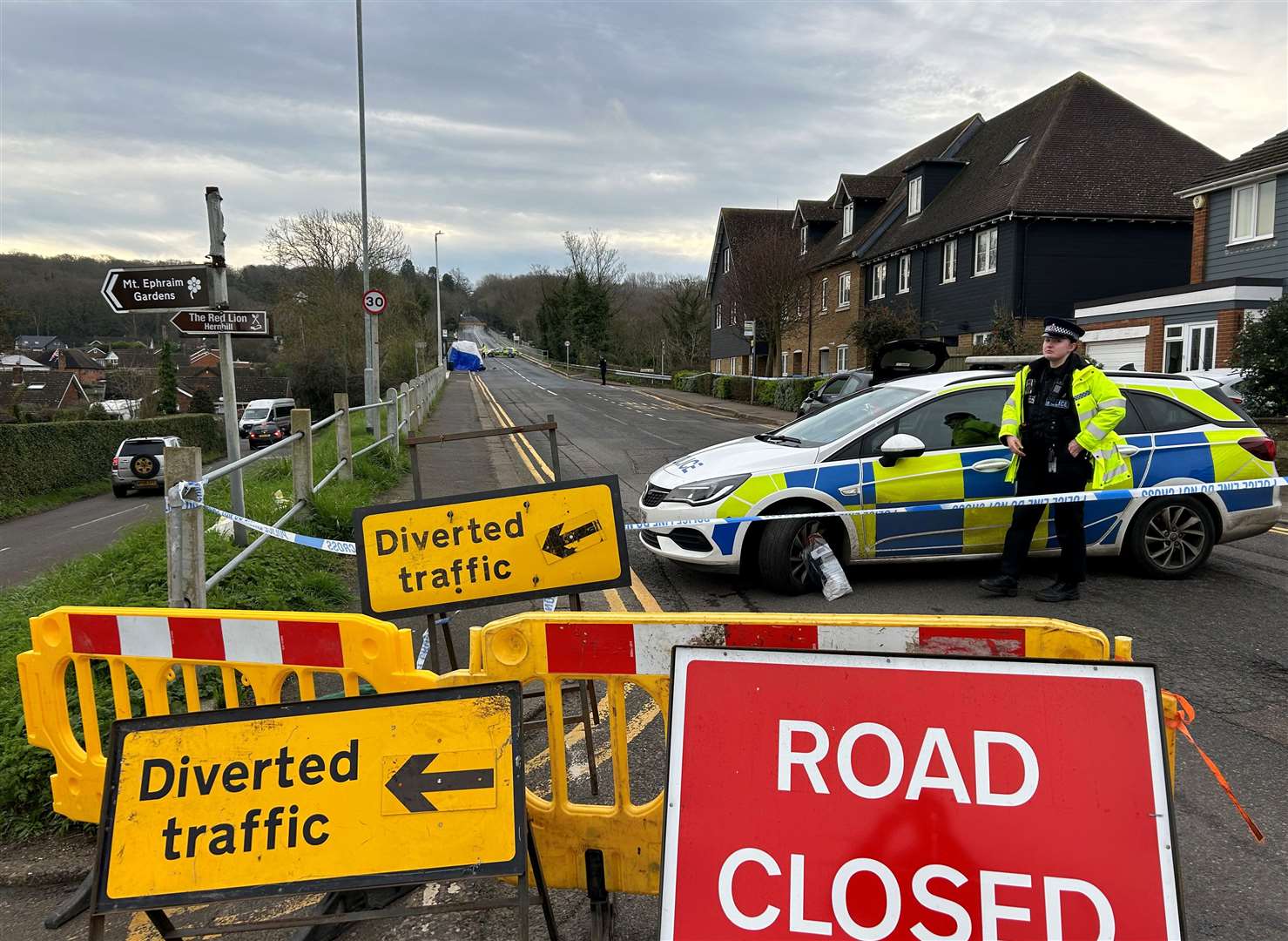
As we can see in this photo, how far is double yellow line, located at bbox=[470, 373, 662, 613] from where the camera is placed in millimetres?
6109

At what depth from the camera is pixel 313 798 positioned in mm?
2418

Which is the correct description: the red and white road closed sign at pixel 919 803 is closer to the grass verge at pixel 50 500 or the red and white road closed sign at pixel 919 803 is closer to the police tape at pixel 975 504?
the police tape at pixel 975 504

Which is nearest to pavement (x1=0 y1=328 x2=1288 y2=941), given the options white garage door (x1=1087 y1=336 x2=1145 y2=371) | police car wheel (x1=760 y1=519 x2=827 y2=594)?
police car wheel (x1=760 y1=519 x2=827 y2=594)

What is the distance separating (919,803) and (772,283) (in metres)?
33.6

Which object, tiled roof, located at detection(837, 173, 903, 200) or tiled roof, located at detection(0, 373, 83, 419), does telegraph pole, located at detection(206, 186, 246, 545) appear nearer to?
tiled roof, located at detection(837, 173, 903, 200)

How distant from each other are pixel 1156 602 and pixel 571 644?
4905mm

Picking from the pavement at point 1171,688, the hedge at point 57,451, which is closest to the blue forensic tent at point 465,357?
the hedge at point 57,451

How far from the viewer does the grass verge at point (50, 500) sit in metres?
24.4

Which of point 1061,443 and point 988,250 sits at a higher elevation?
point 988,250

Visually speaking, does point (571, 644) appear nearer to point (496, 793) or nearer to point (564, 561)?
point (496, 793)

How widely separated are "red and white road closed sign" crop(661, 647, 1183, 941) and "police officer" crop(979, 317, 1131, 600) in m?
3.87

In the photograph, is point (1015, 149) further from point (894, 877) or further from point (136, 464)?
point (894, 877)

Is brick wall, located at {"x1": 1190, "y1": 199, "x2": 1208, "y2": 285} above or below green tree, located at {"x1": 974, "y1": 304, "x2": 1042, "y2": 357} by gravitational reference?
above

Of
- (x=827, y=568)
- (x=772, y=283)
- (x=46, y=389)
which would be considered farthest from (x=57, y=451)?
(x=46, y=389)
